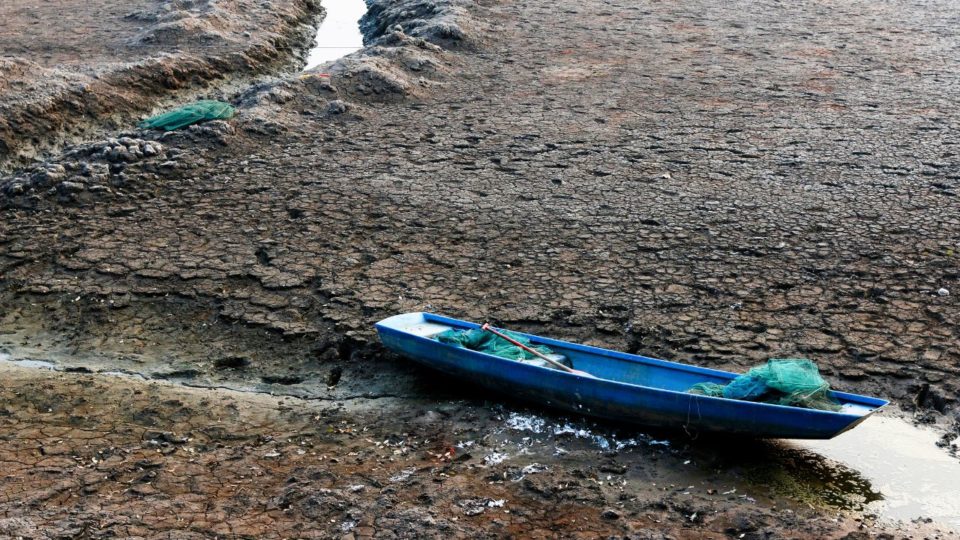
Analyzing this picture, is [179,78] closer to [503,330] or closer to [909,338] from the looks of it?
[503,330]

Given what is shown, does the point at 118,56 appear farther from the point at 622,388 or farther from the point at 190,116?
the point at 622,388

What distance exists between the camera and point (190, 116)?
38.1 feet

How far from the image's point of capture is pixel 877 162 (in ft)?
33.2

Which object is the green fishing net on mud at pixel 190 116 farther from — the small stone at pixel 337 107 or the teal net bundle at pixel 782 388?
the teal net bundle at pixel 782 388

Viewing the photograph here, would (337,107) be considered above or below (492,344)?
above

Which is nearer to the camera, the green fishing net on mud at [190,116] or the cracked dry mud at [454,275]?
the cracked dry mud at [454,275]

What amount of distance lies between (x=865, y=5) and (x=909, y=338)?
11.2m

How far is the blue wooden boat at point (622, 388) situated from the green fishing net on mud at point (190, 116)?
5.17 m

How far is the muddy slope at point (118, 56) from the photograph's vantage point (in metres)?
12.4

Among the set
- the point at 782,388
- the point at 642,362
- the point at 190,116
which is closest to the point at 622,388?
the point at 642,362

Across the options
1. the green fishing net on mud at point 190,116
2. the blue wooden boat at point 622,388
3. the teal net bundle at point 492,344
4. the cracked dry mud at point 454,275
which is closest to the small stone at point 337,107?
the cracked dry mud at point 454,275

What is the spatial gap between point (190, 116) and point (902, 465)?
8.38 m

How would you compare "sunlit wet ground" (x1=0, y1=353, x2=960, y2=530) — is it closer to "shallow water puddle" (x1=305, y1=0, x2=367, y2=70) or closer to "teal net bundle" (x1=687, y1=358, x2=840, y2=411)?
"teal net bundle" (x1=687, y1=358, x2=840, y2=411)

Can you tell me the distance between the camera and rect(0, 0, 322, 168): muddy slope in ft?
40.5
